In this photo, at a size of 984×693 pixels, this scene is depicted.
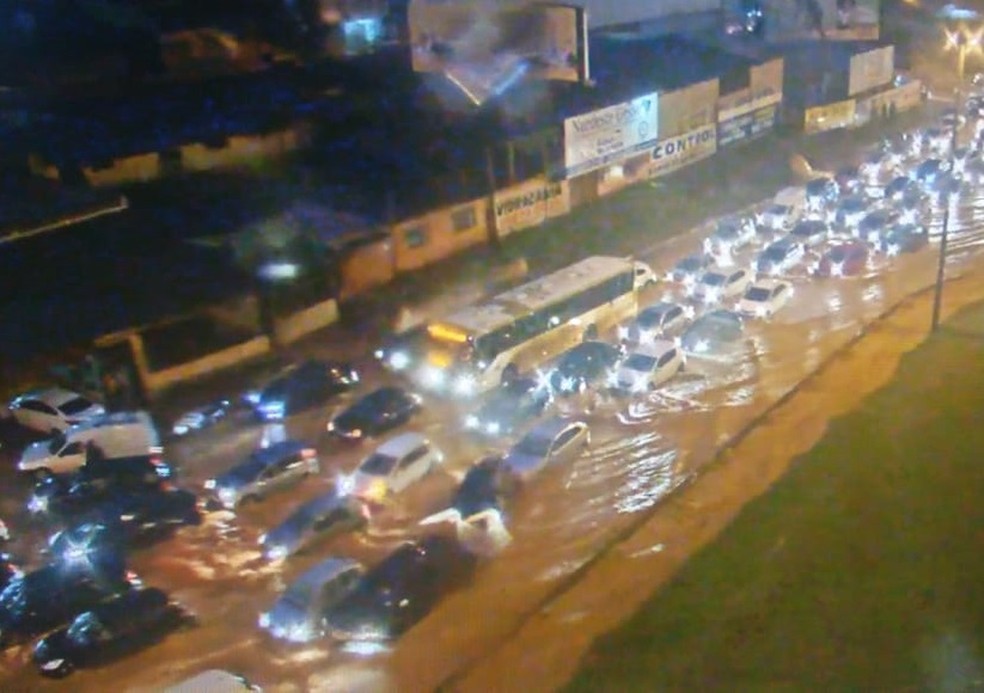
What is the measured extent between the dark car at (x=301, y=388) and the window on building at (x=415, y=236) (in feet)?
21.8

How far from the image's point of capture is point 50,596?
16.4 m

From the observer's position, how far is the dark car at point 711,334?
26.7 m

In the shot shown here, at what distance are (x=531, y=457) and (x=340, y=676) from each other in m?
6.69

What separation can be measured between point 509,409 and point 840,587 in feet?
28.9

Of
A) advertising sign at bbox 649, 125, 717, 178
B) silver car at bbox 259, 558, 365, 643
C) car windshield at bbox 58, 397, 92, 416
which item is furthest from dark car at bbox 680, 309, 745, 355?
car windshield at bbox 58, 397, 92, 416

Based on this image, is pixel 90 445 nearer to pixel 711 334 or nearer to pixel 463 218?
pixel 463 218

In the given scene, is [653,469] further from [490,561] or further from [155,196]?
[155,196]

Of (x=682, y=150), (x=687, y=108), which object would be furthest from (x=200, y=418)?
(x=687, y=108)

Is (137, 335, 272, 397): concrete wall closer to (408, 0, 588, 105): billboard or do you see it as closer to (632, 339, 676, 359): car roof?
(632, 339, 676, 359): car roof

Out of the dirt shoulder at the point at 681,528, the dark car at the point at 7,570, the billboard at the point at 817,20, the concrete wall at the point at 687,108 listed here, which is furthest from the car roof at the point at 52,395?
the billboard at the point at 817,20

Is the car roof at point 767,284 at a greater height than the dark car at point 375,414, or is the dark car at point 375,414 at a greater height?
the dark car at point 375,414

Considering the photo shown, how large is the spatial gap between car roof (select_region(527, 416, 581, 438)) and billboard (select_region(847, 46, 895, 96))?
35.5m

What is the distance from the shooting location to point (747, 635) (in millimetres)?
14750

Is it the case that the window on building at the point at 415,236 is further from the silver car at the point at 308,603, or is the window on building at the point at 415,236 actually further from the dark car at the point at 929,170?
the dark car at the point at 929,170
